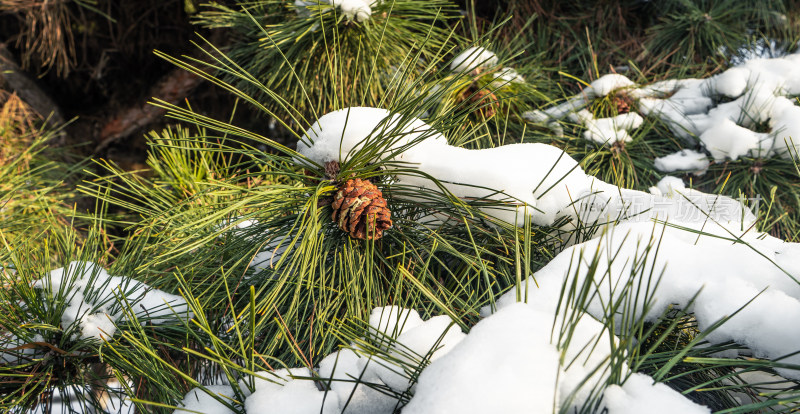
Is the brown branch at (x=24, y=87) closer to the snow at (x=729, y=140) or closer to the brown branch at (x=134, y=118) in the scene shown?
the brown branch at (x=134, y=118)

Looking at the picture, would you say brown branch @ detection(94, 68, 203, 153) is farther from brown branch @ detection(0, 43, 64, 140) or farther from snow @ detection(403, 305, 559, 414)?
snow @ detection(403, 305, 559, 414)

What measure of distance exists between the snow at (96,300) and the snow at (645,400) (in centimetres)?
45

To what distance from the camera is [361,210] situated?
52cm

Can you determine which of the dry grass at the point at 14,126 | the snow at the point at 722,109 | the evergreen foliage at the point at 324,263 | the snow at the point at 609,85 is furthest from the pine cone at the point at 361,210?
the dry grass at the point at 14,126

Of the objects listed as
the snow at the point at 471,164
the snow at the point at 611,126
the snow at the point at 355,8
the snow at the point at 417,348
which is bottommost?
the snow at the point at 417,348

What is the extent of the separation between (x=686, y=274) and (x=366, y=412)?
0.28 metres

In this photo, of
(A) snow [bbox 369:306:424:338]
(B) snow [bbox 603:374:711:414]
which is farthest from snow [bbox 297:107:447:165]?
(B) snow [bbox 603:374:711:414]

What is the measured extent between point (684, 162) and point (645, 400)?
35.1 inches

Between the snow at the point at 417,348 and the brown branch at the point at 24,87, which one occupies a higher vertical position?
the brown branch at the point at 24,87

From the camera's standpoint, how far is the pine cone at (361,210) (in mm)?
519

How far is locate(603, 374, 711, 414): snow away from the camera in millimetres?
288

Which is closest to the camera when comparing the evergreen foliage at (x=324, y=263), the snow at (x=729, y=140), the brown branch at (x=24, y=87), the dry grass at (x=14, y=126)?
the evergreen foliage at (x=324, y=263)

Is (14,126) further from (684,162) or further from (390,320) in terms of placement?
(684,162)

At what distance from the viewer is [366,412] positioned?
1.24 feet
